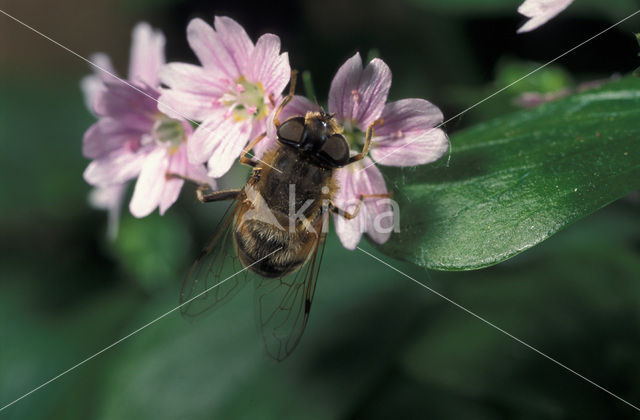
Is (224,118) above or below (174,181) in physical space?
above

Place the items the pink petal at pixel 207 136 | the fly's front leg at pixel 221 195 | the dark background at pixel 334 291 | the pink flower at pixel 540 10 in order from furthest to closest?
1. the dark background at pixel 334 291
2. the fly's front leg at pixel 221 195
3. the pink petal at pixel 207 136
4. the pink flower at pixel 540 10

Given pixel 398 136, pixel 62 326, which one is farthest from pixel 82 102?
pixel 398 136

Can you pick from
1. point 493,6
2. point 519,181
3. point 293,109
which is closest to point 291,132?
point 293,109

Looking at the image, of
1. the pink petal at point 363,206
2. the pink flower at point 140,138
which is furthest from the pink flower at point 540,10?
the pink flower at point 140,138

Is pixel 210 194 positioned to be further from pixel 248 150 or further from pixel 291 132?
pixel 291 132

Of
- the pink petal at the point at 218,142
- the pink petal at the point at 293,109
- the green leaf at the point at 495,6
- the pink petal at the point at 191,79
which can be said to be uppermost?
the green leaf at the point at 495,6

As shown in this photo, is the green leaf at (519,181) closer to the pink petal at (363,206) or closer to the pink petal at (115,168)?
the pink petal at (363,206)

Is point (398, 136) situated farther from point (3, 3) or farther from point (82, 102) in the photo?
point (3, 3)
